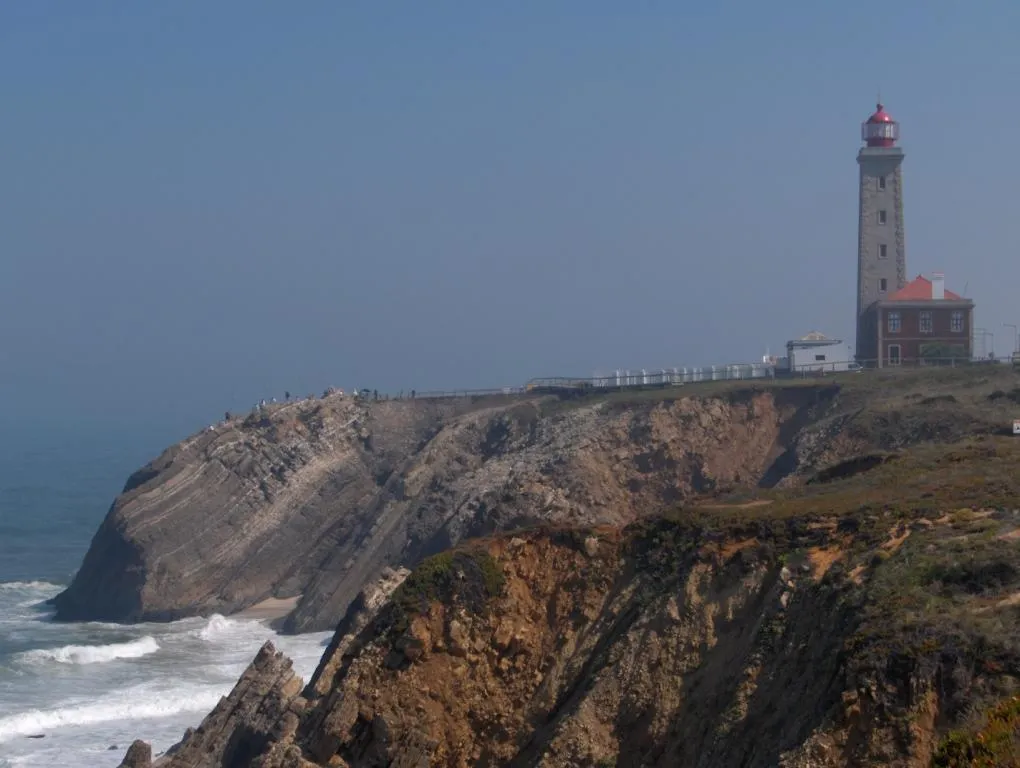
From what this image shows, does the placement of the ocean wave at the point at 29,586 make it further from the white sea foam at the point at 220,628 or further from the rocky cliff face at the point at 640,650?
the rocky cliff face at the point at 640,650

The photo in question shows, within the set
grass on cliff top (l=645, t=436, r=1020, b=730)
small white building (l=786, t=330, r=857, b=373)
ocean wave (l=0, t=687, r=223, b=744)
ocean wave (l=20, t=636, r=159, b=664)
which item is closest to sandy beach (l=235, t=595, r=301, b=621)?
ocean wave (l=20, t=636, r=159, b=664)

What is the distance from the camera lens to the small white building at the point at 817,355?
58.1 meters

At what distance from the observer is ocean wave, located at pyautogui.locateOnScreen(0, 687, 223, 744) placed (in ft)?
117

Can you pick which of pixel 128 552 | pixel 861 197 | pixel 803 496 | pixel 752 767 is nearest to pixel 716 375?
pixel 861 197

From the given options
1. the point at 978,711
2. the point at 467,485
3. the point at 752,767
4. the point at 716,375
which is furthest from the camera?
the point at 716,375

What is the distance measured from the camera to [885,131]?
62469mm

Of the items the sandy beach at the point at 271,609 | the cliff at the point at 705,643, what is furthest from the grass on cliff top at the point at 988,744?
the sandy beach at the point at 271,609

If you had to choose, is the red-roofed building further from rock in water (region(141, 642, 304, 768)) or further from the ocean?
rock in water (region(141, 642, 304, 768))

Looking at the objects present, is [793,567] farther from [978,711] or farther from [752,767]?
[978,711]

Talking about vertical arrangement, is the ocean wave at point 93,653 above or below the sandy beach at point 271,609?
below

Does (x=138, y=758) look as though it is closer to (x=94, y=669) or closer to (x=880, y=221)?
(x=94, y=669)

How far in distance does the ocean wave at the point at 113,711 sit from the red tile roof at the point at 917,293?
3043cm

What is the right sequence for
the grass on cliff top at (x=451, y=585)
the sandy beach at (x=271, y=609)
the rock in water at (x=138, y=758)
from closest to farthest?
the grass on cliff top at (x=451, y=585) < the rock in water at (x=138, y=758) < the sandy beach at (x=271, y=609)

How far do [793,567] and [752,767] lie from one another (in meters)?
3.92
